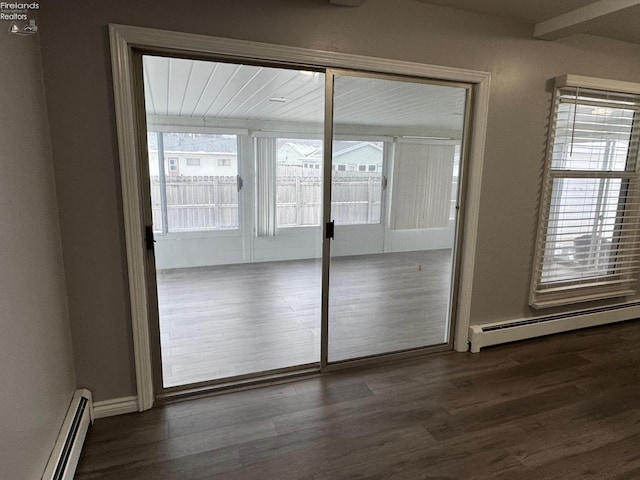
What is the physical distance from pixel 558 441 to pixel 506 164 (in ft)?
5.96

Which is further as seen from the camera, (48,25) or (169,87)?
(169,87)

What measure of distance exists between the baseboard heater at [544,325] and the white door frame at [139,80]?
166 cm

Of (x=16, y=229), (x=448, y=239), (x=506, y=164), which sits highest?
(x=506, y=164)

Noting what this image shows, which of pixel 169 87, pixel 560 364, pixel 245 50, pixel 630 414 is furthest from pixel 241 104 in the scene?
pixel 630 414

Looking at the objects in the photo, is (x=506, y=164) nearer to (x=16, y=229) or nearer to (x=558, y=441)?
(x=558, y=441)

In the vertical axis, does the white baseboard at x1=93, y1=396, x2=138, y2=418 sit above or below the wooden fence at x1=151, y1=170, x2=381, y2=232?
below

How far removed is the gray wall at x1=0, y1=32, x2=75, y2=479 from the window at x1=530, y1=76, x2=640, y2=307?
322 centimetres

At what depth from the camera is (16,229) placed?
1.37 meters

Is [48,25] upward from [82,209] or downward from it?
upward

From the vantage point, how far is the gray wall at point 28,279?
1.26 meters

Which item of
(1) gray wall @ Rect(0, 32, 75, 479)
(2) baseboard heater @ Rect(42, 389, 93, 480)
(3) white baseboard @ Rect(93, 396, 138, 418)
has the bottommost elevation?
(3) white baseboard @ Rect(93, 396, 138, 418)

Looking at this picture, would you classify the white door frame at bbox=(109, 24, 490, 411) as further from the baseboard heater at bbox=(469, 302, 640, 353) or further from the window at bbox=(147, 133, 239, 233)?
the window at bbox=(147, 133, 239, 233)

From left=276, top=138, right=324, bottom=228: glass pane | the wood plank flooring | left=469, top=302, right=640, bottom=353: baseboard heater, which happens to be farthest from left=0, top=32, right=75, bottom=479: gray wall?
left=276, top=138, right=324, bottom=228: glass pane

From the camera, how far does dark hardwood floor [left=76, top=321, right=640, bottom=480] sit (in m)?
1.78
